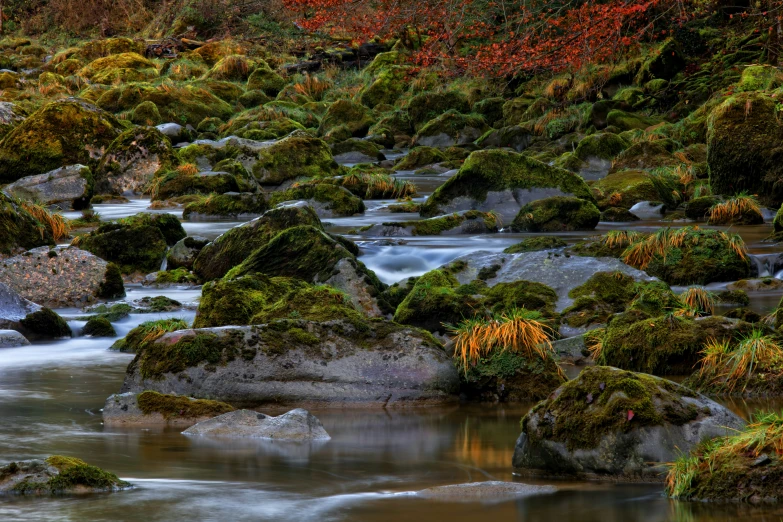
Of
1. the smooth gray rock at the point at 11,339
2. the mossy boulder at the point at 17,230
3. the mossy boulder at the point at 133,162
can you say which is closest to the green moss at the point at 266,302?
the smooth gray rock at the point at 11,339

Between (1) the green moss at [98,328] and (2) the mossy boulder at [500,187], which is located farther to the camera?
(2) the mossy boulder at [500,187]

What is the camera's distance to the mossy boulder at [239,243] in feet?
42.0

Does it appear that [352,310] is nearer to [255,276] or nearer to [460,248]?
[255,276]

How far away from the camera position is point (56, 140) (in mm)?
23953

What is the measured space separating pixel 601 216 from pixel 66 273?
9.16 m

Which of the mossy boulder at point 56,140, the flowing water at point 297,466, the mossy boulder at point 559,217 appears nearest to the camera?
the flowing water at point 297,466

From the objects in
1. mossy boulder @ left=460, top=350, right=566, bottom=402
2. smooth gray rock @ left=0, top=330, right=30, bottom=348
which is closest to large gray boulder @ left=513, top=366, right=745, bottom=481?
mossy boulder @ left=460, top=350, right=566, bottom=402

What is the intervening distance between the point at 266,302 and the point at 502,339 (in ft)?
8.84

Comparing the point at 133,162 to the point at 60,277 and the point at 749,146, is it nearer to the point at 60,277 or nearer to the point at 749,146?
the point at 60,277

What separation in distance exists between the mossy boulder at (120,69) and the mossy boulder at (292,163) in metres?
19.0

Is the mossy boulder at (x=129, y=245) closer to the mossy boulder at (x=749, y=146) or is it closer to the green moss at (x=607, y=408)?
the mossy boulder at (x=749, y=146)

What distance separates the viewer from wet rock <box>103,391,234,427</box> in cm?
657

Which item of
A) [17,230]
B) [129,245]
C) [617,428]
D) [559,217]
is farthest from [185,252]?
[617,428]

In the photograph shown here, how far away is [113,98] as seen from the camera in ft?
114
